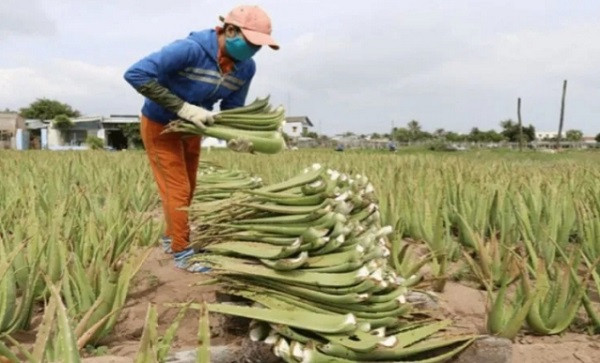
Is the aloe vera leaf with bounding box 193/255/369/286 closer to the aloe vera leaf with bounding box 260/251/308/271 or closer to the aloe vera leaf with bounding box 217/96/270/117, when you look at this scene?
the aloe vera leaf with bounding box 260/251/308/271

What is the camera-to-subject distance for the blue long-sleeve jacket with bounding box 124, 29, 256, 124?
2.77 m

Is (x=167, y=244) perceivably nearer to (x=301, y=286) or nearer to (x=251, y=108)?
(x=251, y=108)

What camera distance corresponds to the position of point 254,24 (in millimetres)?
2713

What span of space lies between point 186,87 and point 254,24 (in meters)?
0.49

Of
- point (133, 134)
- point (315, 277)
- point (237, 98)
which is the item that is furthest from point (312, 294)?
point (133, 134)

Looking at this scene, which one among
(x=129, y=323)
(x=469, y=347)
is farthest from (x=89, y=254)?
(x=469, y=347)

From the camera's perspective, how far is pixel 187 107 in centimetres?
279

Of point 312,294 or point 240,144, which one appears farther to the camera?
point 240,144

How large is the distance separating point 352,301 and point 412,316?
27 cm

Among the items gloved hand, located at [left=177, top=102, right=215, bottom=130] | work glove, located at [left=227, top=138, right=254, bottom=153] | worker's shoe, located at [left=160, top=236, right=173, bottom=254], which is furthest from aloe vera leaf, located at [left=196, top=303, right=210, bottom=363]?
worker's shoe, located at [left=160, top=236, right=173, bottom=254]

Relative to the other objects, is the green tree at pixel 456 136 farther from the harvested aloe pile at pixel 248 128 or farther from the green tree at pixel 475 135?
the harvested aloe pile at pixel 248 128

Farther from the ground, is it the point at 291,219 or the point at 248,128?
the point at 248,128

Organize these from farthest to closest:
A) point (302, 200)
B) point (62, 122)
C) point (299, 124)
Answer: point (299, 124) < point (62, 122) < point (302, 200)

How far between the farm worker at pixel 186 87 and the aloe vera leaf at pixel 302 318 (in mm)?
906
